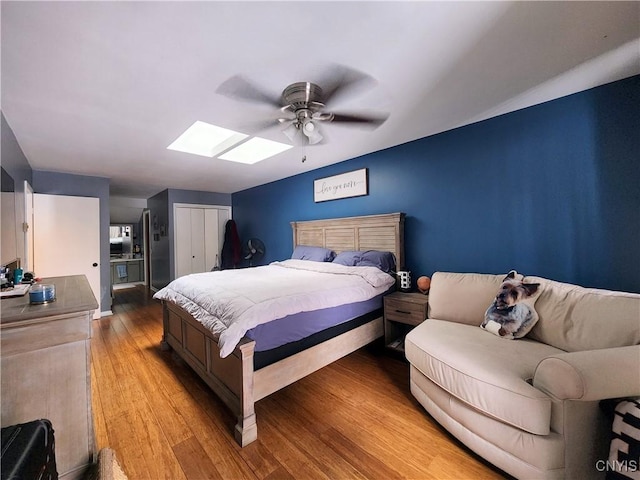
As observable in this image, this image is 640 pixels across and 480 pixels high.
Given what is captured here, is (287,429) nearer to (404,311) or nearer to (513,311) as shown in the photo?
(404,311)

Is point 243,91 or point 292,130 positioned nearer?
point 243,91

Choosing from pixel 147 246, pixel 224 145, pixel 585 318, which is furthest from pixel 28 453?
pixel 147 246

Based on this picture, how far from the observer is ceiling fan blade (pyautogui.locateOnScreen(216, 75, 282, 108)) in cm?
153

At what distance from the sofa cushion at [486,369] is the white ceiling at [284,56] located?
5.92ft

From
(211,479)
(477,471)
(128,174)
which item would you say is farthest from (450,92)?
(128,174)

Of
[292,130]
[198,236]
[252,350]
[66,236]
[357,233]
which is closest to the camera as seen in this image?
[252,350]

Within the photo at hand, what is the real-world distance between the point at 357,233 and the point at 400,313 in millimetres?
1230

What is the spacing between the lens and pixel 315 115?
188 centimetres

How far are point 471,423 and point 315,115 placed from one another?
222 centimetres

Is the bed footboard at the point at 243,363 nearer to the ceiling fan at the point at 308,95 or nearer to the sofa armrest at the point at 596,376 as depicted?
the sofa armrest at the point at 596,376

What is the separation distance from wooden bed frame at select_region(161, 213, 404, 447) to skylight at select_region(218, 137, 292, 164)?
1.26m

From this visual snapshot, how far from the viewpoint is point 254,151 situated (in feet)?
11.7

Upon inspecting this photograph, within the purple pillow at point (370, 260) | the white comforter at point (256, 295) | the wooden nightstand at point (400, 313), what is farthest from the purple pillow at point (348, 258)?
the wooden nightstand at point (400, 313)

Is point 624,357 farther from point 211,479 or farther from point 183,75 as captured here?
point 183,75
